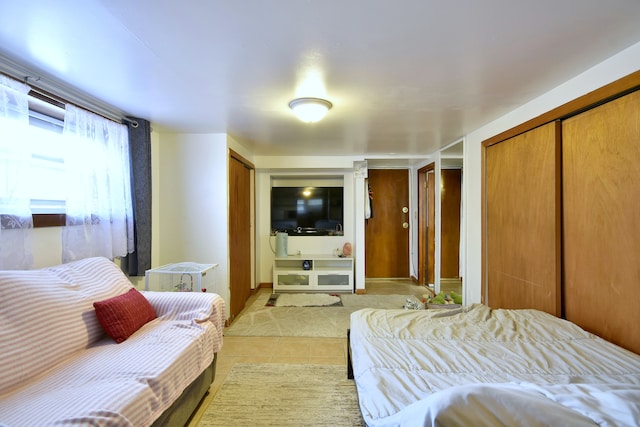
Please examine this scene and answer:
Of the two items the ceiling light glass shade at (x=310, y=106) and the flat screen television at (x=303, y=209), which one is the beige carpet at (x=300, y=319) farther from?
the ceiling light glass shade at (x=310, y=106)

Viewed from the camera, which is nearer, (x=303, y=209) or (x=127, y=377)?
(x=127, y=377)

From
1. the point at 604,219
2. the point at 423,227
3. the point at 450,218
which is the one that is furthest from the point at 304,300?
the point at 604,219

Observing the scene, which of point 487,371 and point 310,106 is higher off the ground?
point 310,106

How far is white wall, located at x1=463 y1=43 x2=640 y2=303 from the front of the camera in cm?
153

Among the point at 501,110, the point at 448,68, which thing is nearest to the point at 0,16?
the point at 448,68

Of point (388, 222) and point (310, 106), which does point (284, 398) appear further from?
point (388, 222)

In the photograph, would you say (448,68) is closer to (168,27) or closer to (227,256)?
(168,27)

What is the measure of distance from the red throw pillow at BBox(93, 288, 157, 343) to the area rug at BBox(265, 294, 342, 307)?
7.36 feet

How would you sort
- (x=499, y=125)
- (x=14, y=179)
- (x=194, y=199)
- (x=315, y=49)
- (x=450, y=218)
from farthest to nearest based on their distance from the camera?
(x=450, y=218) → (x=194, y=199) → (x=499, y=125) → (x=14, y=179) → (x=315, y=49)

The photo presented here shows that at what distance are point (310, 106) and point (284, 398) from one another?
213 centimetres

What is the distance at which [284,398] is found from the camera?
6.36 ft

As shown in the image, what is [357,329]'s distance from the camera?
70.7 inches

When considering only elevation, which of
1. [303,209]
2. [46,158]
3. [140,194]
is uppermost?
[46,158]

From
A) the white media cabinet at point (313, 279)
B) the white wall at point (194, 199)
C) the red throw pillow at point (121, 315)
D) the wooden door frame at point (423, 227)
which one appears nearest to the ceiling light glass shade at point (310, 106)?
the white wall at point (194, 199)
